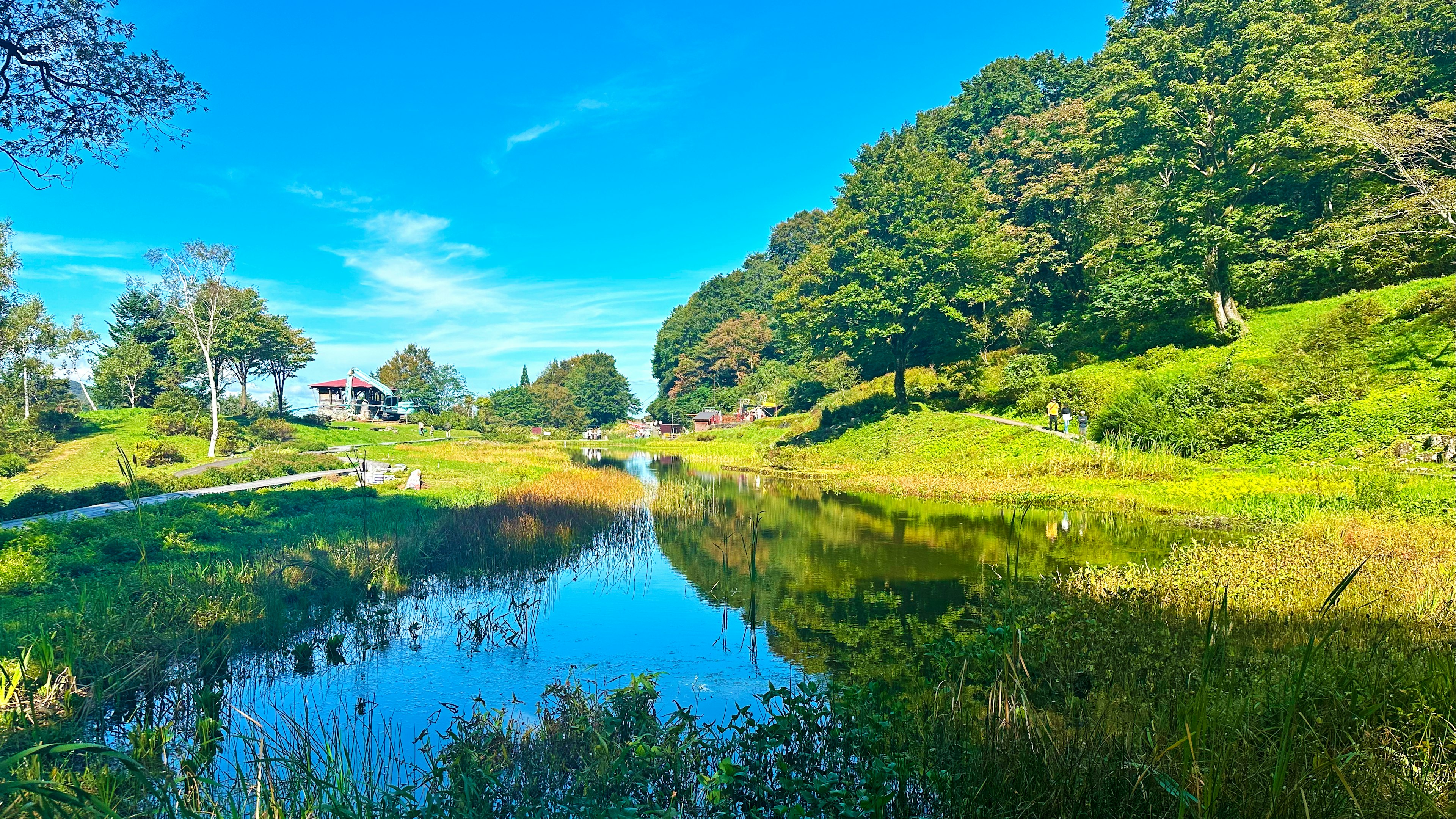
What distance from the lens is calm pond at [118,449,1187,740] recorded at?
25.6 ft

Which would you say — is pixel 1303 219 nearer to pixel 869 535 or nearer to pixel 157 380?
pixel 869 535

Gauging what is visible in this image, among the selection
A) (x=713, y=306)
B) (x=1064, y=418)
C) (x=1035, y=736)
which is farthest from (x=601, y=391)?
(x=1035, y=736)

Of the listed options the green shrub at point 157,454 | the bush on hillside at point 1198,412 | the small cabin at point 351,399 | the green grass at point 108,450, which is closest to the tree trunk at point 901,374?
the bush on hillside at point 1198,412

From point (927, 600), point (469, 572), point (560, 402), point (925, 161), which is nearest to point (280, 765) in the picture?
point (469, 572)

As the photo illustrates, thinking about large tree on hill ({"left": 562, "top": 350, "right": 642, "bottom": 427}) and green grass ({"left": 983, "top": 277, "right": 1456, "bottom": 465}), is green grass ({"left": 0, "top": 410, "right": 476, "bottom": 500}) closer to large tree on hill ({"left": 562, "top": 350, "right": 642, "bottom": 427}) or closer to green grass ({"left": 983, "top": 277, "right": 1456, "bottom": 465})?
green grass ({"left": 983, "top": 277, "right": 1456, "bottom": 465})

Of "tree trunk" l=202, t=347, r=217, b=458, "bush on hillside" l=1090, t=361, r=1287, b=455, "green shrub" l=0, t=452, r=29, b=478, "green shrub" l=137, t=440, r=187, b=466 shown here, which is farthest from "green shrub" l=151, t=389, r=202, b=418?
"bush on hillside" l=1090, t=361, r=1287, b=455

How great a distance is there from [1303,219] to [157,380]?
260ft

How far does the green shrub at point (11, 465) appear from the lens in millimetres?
28094

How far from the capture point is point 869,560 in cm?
1448

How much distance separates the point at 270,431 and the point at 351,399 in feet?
143

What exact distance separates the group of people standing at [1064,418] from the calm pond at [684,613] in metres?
9.16

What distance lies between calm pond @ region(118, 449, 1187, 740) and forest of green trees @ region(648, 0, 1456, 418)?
17.2m

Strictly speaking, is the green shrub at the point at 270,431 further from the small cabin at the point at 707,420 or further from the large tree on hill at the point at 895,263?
the small cabin at the point at 707,420

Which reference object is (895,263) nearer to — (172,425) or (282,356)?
(172,425)
